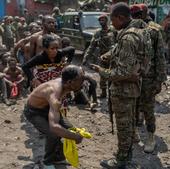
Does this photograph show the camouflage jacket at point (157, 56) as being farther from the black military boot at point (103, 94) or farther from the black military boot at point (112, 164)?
the black military boot at point (103, 94)

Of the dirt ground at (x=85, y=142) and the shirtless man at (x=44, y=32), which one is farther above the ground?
the shirtless man at (x=44, y=32)

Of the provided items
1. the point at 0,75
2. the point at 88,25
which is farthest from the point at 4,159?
the point at 88,25

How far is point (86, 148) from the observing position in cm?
606

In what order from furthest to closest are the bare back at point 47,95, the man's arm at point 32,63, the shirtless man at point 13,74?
the shirtless man at point 13,74 → the man's arm at point 32,63 → the bare back at point 47,95

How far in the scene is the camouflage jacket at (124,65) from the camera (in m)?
4.53

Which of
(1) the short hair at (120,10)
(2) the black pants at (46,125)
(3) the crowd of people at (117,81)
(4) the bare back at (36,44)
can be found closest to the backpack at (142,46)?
(3) the crowd of people at (117,81)

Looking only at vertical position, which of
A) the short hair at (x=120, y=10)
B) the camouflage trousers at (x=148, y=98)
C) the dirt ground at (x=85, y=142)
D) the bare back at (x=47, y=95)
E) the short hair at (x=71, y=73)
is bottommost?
the dirt ground at (x=85, y=142)

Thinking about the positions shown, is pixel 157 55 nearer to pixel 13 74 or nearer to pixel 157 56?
pixel 157 56

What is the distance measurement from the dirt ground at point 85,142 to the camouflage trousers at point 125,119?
615 millimetres

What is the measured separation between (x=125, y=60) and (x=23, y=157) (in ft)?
6.62

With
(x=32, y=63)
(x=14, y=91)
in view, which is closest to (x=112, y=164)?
(x=32, y=63)

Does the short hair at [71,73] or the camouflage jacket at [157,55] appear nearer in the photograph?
the short hair at [71,73]

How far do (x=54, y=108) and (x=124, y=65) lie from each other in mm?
892

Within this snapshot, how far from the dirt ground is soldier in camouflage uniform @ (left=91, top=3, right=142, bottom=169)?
62 cm
